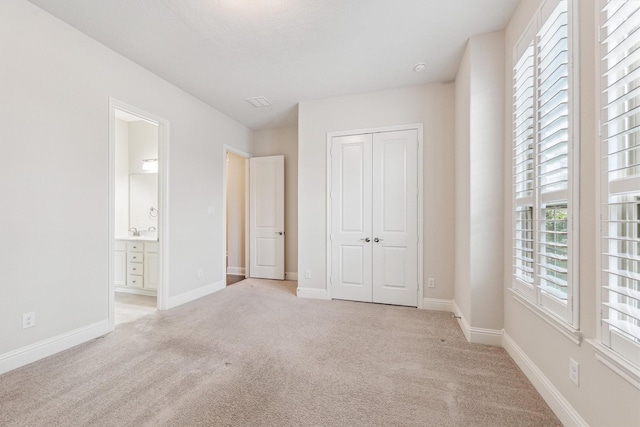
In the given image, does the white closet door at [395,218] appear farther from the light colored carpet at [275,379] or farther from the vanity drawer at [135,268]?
the vanity drawer at [135,268]

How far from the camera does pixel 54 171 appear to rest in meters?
2.33

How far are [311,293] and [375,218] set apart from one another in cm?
143

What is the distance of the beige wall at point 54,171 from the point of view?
206 centimetres

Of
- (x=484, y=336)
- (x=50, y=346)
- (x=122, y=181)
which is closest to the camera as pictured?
(x=50, y=346)

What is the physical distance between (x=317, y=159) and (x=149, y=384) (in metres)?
3.11

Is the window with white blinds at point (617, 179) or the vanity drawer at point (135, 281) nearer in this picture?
the window with white blinds at point (617, 179)

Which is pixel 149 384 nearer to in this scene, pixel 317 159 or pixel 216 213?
pixel 216 213

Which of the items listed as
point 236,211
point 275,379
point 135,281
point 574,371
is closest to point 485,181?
point 574,371

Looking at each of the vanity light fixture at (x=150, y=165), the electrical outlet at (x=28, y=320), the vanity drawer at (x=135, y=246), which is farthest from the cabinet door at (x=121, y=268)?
the electrical outlet at (x=28, y=320)

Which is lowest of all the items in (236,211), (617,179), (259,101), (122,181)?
(236,211)

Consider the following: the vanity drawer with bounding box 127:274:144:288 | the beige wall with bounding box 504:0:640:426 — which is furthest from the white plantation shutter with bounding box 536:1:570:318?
the vanity drawer with bounding box 127:274:144:288

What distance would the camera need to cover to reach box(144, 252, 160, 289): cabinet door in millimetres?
3965

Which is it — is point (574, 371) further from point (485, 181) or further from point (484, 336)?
point (485, 181)

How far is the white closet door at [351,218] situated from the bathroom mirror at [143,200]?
3.06 m
